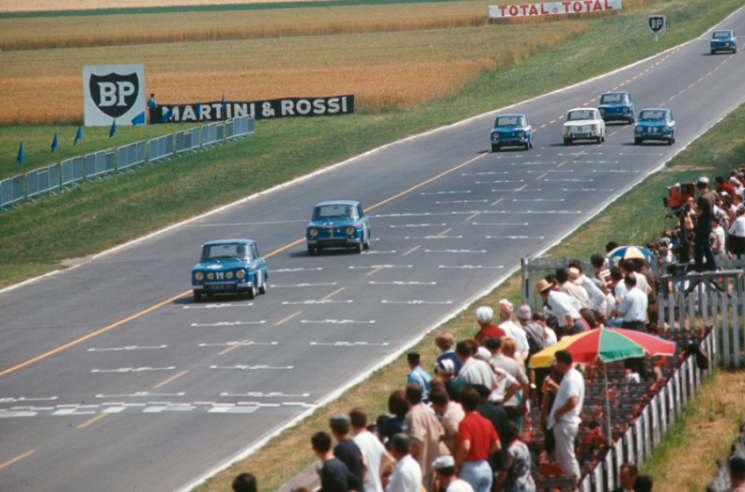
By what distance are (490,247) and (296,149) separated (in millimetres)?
23921

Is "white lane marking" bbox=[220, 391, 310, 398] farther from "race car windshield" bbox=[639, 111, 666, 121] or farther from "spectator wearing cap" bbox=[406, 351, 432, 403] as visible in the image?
"race car windshield" bbox=[639, 111, 666, 121]

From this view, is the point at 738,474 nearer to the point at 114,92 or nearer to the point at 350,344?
the point at 350,344

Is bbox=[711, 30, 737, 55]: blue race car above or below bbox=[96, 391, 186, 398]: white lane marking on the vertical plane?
above

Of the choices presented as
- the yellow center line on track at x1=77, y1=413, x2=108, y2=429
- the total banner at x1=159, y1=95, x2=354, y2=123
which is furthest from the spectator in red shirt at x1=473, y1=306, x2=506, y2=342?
the total banner at x1=159, y1=95, x2=354, y2=123

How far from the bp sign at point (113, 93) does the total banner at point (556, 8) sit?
72674 millimetres

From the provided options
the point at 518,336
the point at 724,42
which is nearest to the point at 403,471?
the point at 518,336

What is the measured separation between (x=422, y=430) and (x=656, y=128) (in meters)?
40.5

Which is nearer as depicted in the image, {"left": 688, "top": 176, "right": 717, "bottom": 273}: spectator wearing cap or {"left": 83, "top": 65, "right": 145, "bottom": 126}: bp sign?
{"left": 688, "top": 176, "right": 717, "bottom": 273}: spectator wearing cap

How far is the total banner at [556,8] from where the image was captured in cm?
11606

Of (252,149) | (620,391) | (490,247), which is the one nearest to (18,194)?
(252,149)

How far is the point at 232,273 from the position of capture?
25.8 metres

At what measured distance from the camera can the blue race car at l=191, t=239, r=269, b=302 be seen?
25.8 meters

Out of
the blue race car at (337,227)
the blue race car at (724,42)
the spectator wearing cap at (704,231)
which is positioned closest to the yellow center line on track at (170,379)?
the spectator wearing cap at (704,231)

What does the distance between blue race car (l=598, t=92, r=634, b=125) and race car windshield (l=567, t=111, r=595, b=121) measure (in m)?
4.55
